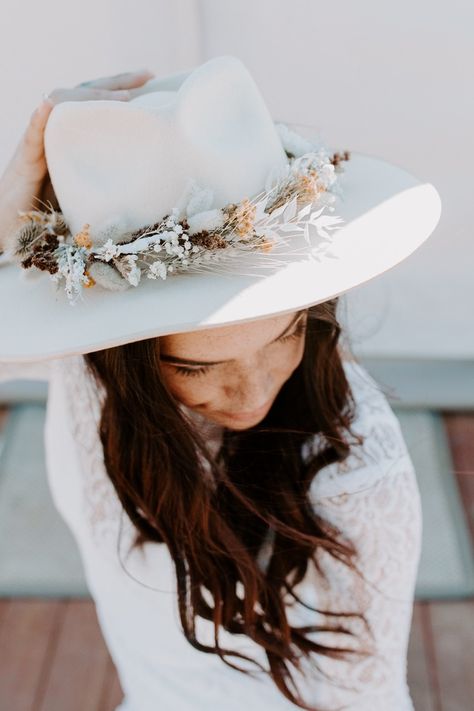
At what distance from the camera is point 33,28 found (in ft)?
4.63

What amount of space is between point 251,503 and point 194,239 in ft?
1.44

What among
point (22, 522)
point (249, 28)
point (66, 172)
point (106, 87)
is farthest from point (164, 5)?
point (22, 522)

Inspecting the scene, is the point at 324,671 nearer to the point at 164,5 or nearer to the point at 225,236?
the point at 225,236

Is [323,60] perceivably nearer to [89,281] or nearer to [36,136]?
[36,136]

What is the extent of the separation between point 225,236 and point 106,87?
1.08 feet

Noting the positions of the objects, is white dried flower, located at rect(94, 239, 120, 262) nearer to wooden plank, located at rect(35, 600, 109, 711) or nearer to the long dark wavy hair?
the long dark wavy hair

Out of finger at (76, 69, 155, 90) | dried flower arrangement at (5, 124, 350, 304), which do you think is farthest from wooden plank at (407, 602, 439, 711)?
finger at (76, 69, 155, 90)

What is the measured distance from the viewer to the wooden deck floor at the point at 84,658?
1591mm

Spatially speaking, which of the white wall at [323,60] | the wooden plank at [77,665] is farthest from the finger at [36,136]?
the wooden plank at [77,665]

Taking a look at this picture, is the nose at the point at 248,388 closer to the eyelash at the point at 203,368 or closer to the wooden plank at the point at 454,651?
the eyelash at the point at 203,368

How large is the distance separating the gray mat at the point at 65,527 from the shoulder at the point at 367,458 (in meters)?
0.82

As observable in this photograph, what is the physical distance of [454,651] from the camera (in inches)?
64.3

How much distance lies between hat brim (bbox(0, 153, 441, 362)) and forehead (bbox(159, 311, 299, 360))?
0.08 metres

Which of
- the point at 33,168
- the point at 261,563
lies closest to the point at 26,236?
the point at 33,168
